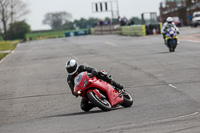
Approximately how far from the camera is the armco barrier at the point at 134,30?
50.9 meters

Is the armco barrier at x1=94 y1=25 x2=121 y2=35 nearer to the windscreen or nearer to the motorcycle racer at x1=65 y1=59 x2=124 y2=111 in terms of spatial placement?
the motorcycle racer at x1=65 y1=59 x2=124 y2=111

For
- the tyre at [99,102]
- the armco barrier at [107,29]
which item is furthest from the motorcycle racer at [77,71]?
the armco barrier at [107,29]

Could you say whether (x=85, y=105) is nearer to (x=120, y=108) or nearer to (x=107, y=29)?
(x=120, y=108)

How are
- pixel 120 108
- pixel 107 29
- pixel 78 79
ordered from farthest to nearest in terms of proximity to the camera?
pixel 107 29, pixel 120 108, pixel 78 79

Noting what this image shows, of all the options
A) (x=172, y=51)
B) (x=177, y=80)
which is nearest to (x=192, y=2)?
(x=172, y=51)

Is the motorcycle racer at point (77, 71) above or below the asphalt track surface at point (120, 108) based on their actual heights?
above

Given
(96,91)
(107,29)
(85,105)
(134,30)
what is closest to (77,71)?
(96,91)

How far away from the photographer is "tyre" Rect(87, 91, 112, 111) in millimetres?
9102

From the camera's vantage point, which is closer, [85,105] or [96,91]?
[96,91]

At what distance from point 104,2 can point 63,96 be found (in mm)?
69654

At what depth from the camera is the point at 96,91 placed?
9234mm

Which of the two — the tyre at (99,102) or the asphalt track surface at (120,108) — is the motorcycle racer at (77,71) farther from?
the asphalt track surface at (120,108)

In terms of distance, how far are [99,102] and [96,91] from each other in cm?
23

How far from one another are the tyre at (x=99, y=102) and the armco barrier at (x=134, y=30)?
41.9 meters
